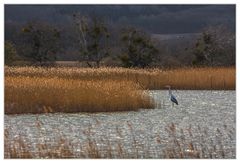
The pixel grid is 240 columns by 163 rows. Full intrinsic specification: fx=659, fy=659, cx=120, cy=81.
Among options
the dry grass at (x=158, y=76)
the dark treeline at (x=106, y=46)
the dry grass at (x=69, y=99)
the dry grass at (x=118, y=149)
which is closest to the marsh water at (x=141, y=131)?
the dry grass at (x=118, y=149)

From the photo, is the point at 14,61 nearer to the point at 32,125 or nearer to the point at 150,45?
the point at 150,45

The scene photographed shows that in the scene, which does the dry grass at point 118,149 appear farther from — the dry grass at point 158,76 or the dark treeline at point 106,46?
the dark treeline at point 106,46

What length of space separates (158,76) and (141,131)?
10981mm

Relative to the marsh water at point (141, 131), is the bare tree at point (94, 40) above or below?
below

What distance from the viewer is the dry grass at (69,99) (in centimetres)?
1352

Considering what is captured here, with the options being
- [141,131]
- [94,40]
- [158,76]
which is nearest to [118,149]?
[141,131]

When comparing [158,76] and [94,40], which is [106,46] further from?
[158,76]

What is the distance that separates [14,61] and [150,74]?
13044mm

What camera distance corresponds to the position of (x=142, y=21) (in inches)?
3634

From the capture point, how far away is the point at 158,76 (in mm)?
21750

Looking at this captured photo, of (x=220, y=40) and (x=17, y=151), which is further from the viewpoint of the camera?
(x=220, y=40)

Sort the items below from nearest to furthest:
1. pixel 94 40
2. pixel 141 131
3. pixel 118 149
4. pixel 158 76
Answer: pixel 118 149 < pixel 141 131 < pixel 158 76 < pixel 94 40

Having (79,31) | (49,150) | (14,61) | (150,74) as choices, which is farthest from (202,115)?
(79,31)

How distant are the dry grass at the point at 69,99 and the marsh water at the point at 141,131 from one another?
362 millimetres
